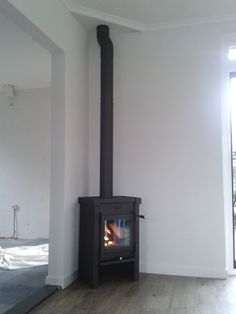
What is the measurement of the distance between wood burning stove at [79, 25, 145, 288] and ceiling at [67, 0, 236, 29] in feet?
1.09

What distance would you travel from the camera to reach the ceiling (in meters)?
3.16

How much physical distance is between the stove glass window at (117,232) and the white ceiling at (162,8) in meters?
2.17

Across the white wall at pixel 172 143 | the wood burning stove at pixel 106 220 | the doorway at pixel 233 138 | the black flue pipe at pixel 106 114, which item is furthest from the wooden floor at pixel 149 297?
the black flue pipe at pixel 106 114

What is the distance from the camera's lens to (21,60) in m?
4.35

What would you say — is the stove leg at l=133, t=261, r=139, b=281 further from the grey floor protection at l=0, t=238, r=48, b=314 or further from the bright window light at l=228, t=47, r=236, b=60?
the bright window light at l=228, t=47, r=236, b=60

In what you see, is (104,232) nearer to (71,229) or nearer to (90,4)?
(71,229)

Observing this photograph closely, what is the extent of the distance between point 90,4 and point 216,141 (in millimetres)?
1938

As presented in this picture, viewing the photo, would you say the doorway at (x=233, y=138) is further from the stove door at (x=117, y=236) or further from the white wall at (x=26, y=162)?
the white wall at (x=26, y=162)

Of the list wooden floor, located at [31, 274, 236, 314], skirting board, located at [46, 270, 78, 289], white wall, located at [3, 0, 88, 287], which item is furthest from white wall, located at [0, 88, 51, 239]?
wooden floor, located at [31, 274, 236, 314]

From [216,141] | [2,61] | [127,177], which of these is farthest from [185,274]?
[2,61]

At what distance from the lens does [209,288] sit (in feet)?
9.98

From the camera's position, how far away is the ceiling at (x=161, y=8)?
316cm

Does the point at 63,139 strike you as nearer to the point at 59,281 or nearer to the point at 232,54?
the point at 59,281

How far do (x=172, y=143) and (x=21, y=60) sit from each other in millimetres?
2395
